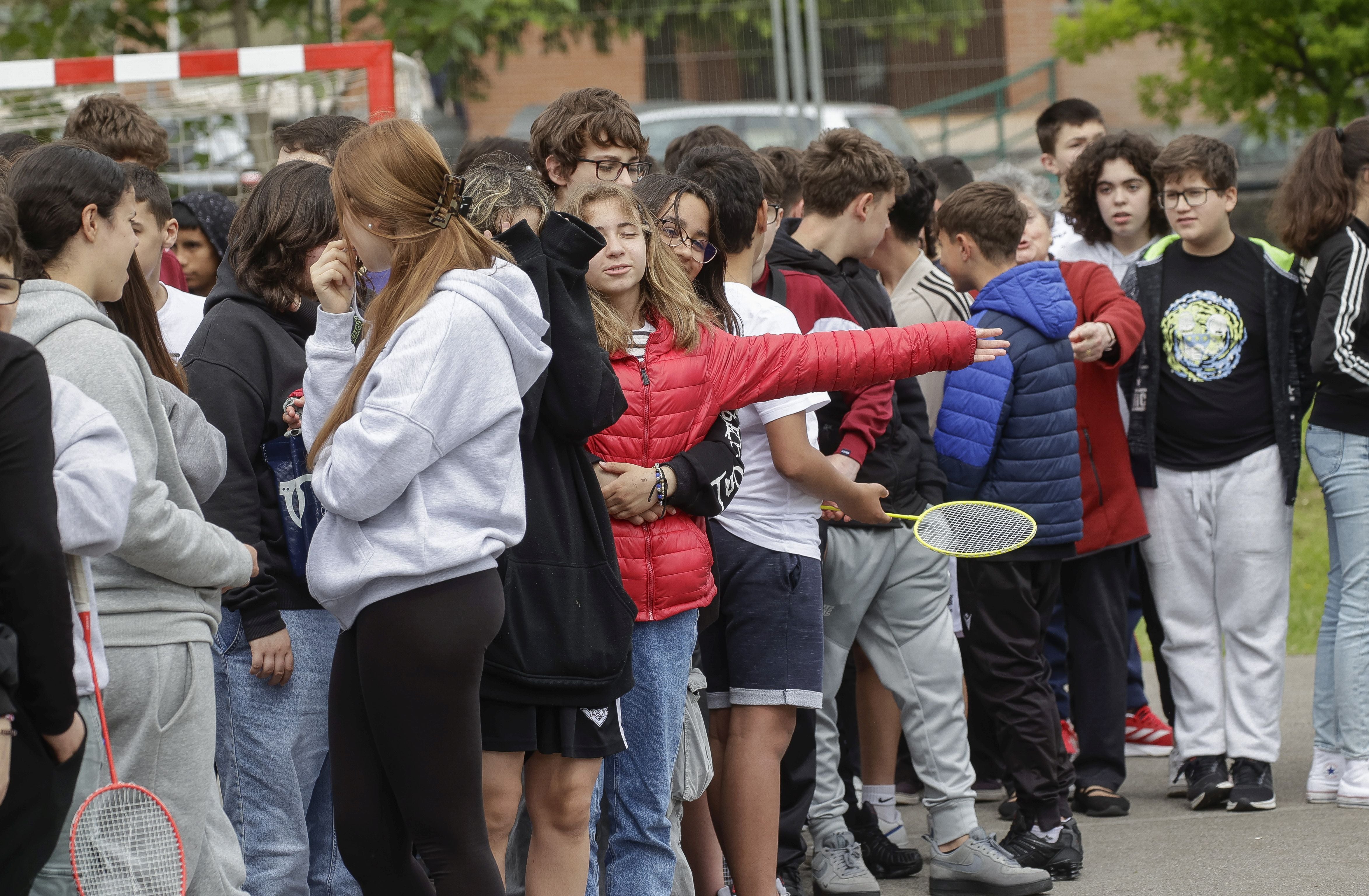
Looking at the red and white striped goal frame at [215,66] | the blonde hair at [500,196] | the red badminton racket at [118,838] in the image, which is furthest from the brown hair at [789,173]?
the red badminton racket at [118,838]

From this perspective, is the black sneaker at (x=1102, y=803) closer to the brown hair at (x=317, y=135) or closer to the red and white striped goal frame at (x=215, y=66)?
the brown hair at (x=317, y=135)

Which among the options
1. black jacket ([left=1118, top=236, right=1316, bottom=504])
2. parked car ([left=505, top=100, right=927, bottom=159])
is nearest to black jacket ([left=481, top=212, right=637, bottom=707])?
black jacket ([left=1118, top=236, right=1316, bottom=504])

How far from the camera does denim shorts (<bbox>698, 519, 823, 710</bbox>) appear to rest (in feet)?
12.8

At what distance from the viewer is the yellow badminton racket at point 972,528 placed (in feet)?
13.3

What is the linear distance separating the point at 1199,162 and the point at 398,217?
3.58 meters

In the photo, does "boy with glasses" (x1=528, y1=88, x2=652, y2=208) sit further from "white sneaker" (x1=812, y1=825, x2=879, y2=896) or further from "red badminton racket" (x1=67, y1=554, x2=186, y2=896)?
"red badminton racket" (x1=67, y1=554, x2=186, y2=896)

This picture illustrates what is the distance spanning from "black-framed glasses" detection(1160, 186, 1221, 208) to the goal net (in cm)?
381

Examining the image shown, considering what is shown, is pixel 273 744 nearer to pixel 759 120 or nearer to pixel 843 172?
pixel 843 172

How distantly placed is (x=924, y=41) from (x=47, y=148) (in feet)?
42.0

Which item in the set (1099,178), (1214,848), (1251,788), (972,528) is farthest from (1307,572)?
(972,528)

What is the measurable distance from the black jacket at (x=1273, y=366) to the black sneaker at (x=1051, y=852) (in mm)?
1447

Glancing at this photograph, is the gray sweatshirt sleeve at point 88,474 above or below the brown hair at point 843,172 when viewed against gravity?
below

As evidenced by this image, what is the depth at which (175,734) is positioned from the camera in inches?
113

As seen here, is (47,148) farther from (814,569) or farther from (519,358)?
(814,569)
